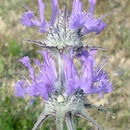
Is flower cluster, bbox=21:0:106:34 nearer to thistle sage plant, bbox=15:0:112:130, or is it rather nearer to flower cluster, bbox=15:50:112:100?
thistle sage plant, bbox=15:0:112:130

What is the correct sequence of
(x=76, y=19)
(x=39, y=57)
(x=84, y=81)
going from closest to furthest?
(x=76, y=19) → (x=84, y=81) → (x=39, y=57)

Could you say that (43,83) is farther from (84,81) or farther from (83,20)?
(83,20)

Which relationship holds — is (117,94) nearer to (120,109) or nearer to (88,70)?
(120,109)

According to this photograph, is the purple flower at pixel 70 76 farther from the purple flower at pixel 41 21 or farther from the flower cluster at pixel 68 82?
the purple flower at pixel 41 21

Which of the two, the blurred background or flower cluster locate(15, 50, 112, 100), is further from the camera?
the blurred background

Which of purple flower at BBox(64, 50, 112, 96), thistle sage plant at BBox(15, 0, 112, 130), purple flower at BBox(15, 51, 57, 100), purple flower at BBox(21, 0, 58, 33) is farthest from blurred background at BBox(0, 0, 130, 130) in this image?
purple flower at BBox(64, 50, 112, 96)

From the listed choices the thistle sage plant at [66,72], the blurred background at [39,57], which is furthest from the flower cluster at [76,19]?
the blurred background at [39,57]

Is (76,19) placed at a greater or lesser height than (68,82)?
greater

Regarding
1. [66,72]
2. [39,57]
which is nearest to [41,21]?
[66,72]

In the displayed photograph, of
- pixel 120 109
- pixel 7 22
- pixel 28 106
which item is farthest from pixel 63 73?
pixel 7 22
